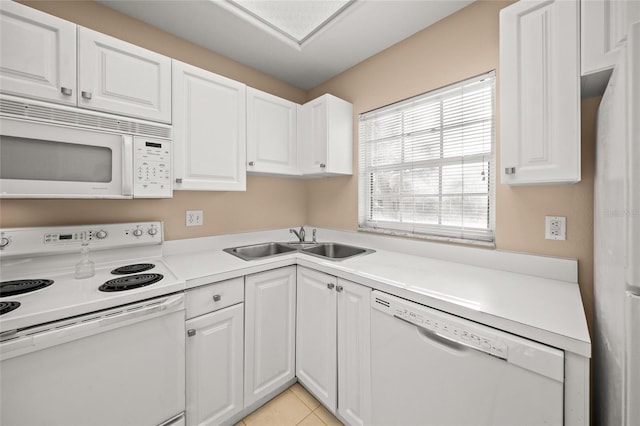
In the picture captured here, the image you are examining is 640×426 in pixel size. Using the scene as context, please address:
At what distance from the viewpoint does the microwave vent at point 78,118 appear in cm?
109

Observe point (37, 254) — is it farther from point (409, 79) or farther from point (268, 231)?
point (409, 79)

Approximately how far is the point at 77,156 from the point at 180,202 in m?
0.73

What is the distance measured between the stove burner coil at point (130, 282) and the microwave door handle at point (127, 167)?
0.46 metres

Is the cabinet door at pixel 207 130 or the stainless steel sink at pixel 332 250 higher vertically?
the cabinet door at pixel 207 130

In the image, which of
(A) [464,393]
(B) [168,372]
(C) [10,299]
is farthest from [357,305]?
(C) [10,299]

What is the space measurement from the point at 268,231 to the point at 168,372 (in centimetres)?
141

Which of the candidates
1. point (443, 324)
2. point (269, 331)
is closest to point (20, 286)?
point (269, 331)

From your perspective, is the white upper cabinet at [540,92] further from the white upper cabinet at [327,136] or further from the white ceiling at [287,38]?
the white upper cabinet at [327,136]

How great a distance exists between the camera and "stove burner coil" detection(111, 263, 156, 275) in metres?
1.39

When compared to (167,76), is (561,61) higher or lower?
lower

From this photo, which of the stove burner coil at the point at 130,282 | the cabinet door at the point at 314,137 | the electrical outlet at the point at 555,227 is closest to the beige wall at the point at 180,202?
the cabinet door at the point at 314,137

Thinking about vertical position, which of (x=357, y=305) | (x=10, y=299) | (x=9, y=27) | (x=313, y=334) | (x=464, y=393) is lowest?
(x=313, y=334)

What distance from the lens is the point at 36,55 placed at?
44.9 inches

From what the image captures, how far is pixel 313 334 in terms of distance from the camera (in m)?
1.63
